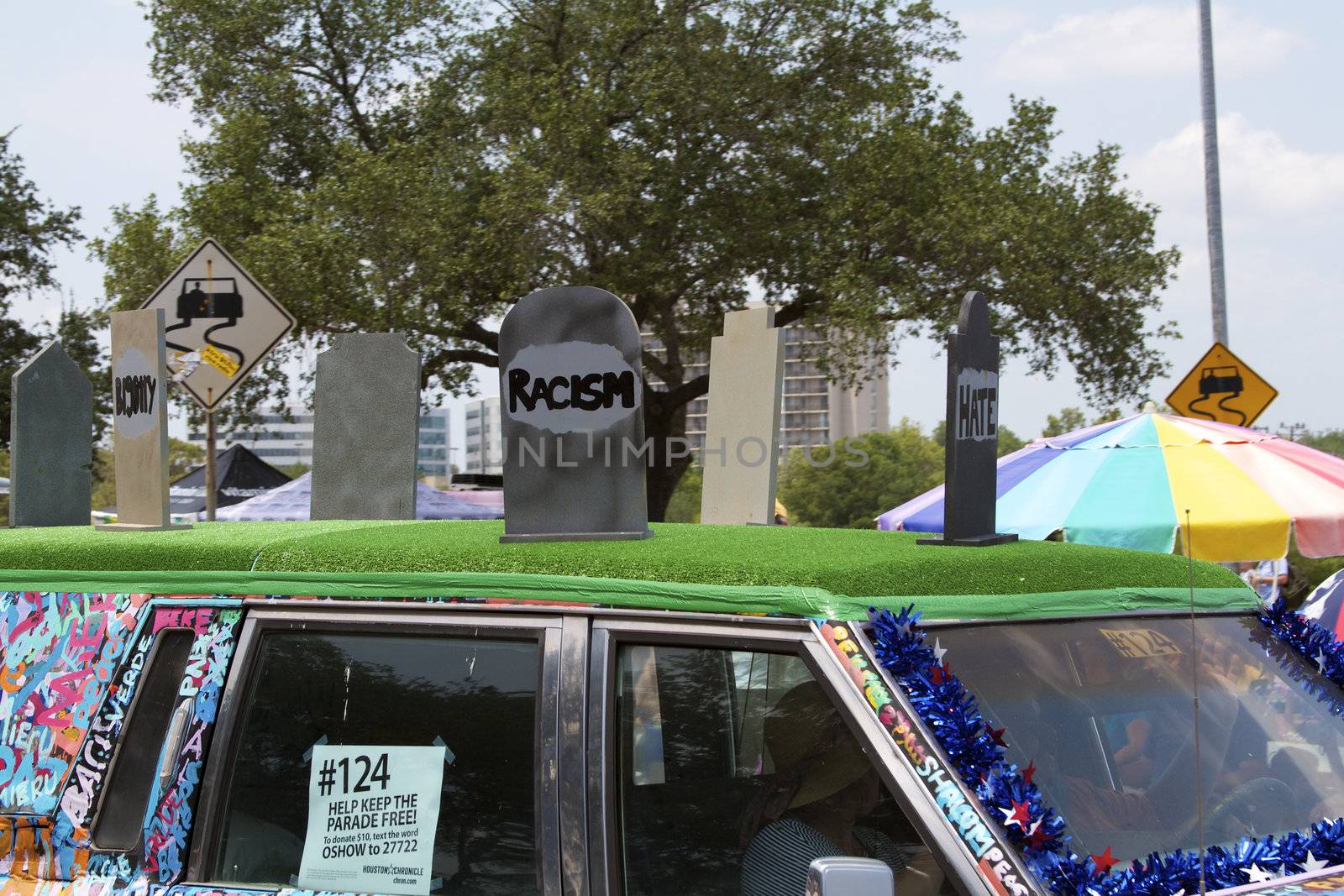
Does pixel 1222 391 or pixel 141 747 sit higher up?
pixel 1222 391

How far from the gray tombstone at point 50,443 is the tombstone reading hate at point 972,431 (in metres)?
4.26

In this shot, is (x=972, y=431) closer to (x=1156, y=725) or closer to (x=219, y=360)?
(x=1156, y=725)

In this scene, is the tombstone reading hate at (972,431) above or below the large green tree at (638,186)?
below

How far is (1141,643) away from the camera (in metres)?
2.67

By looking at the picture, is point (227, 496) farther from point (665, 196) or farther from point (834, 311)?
point (834, 311)

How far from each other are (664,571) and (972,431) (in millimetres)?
1375

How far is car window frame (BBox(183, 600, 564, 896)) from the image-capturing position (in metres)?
2.35

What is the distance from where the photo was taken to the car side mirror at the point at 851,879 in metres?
1.93

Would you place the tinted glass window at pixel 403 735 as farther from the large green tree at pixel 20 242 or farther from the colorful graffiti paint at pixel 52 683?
the large green tree at pixel 20 242

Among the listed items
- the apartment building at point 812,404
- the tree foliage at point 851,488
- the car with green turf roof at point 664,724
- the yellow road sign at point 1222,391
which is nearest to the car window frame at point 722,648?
the car with green turf roof at point 664,724

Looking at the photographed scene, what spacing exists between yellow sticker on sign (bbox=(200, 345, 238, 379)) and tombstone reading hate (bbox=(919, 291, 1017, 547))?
665cm

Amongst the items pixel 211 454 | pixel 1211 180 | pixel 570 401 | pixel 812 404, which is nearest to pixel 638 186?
pixel 1211 180

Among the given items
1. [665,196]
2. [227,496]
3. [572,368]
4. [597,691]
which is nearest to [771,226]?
[665,196]

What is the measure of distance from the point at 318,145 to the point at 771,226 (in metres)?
7.16
